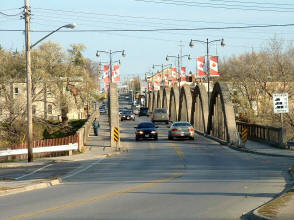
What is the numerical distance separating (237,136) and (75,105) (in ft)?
117

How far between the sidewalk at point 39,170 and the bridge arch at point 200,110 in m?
15.6

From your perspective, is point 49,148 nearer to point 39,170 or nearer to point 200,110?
point 39,170

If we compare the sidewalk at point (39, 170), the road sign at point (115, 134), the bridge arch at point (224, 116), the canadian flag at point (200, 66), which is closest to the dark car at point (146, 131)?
the sidewalk at point (39, 170)

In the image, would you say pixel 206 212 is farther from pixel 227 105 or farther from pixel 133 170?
pixel 227 105

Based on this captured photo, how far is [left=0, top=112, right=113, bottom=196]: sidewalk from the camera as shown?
759 inches

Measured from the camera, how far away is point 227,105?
4412cm

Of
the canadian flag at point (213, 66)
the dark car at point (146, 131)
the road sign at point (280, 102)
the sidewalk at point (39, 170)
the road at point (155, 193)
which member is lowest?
the sidewalk at point (39, 170)

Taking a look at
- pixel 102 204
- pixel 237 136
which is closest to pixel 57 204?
pixel 102 204

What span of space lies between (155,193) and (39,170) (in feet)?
42.7

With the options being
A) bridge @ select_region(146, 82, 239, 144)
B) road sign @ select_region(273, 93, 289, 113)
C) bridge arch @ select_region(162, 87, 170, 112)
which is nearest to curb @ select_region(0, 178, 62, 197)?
road sign @ select_region(273, 93, 289, 113)

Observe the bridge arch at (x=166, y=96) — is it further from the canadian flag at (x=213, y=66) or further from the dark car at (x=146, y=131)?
the dark car at (x=146, y=131)

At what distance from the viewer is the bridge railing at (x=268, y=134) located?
35.9m

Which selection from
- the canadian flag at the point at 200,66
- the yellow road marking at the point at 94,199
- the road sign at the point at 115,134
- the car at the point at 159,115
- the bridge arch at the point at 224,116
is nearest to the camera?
the yellow road marking at the point at 94,199

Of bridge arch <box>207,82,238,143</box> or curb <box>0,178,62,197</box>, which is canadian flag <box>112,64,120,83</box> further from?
curb <box>0,178,62,197</box>
